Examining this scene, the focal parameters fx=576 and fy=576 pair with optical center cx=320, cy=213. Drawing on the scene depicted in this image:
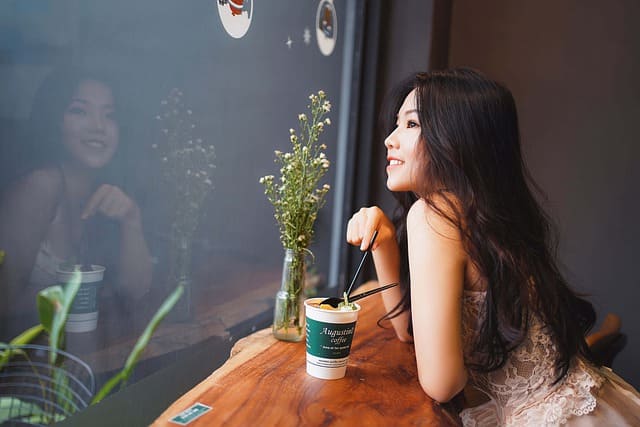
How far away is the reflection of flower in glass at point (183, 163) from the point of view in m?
1.40

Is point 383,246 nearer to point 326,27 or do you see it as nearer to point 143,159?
point 143,159

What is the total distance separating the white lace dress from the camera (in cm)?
118

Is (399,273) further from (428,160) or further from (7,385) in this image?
(7,385)

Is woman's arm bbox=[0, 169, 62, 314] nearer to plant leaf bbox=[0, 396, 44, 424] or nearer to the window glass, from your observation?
the window glass

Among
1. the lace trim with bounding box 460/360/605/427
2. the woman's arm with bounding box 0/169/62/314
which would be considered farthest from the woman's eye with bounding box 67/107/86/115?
the lace trim with bounding box 460/360/605/427

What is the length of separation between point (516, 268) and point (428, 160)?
31 centimetres

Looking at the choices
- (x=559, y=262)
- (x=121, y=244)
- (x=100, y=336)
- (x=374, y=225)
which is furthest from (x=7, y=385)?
(x=559, y=262)

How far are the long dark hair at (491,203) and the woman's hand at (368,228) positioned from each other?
16 cm

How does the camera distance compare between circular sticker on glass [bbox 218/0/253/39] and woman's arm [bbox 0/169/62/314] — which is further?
circular sticker on glass [bbox 218/0/253/39]

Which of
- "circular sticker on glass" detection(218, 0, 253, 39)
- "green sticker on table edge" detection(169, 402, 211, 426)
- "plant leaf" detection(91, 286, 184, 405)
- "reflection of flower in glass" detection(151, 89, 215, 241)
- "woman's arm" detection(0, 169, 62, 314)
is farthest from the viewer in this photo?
"circular sticker on glass" detection(218, 0, 253, 39)

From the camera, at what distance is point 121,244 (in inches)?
50.8

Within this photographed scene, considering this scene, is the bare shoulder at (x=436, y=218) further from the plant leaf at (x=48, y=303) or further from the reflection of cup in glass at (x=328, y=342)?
the plant leaf at (x=48, y=303)

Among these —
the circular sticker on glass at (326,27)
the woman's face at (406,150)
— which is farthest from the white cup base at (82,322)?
the circular sticker on glass at (326,27)

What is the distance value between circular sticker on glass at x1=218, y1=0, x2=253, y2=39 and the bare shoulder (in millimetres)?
784
